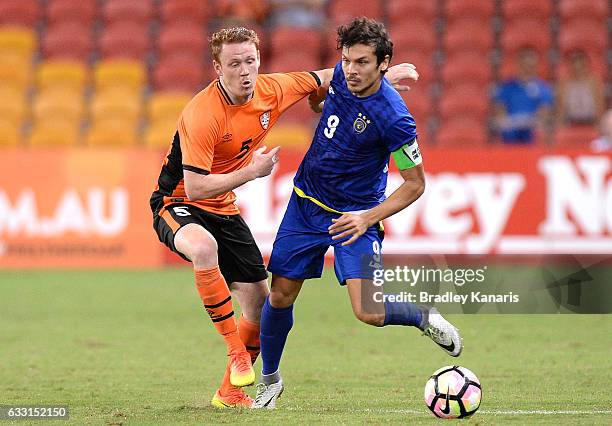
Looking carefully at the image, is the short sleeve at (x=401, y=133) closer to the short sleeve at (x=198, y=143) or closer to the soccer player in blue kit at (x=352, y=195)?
the soccer player in blue kit at (x=352, y=195)

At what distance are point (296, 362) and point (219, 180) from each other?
8.12 feet

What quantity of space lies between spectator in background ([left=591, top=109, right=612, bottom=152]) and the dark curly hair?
777cm

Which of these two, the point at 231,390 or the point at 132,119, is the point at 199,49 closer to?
the point at 132,119

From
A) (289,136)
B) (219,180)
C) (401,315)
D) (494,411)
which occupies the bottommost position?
(494,411)

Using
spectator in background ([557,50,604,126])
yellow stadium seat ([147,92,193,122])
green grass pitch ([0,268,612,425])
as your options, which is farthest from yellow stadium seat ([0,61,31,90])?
spectator in background ([557,50,604,126])

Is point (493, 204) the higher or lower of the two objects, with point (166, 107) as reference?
lower

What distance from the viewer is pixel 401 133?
6.26m

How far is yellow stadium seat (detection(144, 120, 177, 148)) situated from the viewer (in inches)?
624

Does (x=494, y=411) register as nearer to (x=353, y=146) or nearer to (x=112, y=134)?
(x=353, y=146)

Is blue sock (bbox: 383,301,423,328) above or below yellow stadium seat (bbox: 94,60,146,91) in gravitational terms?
below

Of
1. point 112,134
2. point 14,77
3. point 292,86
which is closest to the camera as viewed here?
point 292,86

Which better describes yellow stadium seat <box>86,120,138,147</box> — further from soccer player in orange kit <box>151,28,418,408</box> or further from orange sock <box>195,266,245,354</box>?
orange sock <box>195,266,245,354</box>

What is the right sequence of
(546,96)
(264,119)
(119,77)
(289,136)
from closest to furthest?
1. (264,119)
2. (546,96)
3. (289,136)
4. (119,77)

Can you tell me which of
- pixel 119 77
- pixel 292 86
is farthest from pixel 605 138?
pixel 292 86
